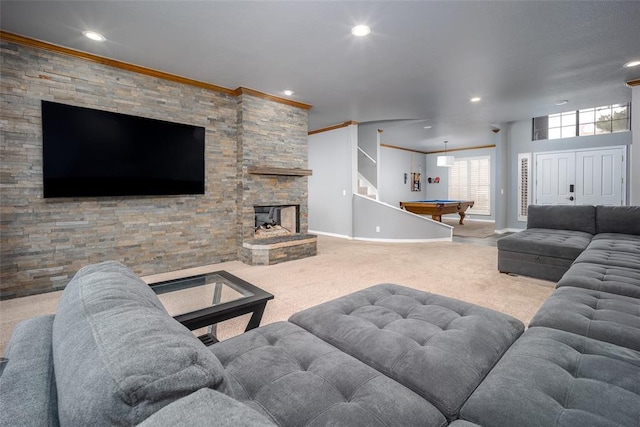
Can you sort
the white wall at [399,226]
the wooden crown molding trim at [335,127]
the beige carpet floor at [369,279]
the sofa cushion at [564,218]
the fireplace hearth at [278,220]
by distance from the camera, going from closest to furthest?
the beige carpet floor at [369,279], the sofa cushion at [564,218], the fireplace hearth at [278,220], the white wall at [399,226], the wooden crown molding trim at [335,127]

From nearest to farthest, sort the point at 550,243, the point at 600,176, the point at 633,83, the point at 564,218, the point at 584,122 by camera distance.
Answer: the point at 550,243, the point at 564,218, the point at 633,83, the point at 600,176, the point at 584,122

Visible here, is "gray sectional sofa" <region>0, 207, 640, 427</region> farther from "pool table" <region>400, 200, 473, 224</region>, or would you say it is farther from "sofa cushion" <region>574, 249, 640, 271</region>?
"pool table" <region>400, 200, 473, 224</region>

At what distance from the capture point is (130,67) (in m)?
3.79

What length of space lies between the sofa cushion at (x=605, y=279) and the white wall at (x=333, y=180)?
4859 mm

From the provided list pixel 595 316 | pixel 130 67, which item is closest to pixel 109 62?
pixel 130 67

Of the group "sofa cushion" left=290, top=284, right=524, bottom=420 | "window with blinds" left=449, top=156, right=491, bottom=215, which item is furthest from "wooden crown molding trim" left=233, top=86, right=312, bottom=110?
"window with blinds" left=449, top=156, right=491, bottom=215

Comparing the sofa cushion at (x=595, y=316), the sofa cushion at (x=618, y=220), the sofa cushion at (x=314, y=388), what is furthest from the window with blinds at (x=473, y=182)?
the sofa cushion at (x=314, y=388)

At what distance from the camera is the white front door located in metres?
6.37

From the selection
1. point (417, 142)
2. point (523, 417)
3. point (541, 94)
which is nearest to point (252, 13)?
point (523, 417)

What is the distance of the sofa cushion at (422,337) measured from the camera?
1078mm

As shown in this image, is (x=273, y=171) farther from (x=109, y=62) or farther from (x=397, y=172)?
(x=397, y=172)

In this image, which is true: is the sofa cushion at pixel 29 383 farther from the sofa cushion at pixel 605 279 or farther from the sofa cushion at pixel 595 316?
the sofa cushion at pixel 605 279

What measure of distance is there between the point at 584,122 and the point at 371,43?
6.32m

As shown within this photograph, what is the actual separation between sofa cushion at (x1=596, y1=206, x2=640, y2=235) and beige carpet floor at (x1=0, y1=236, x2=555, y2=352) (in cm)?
130
